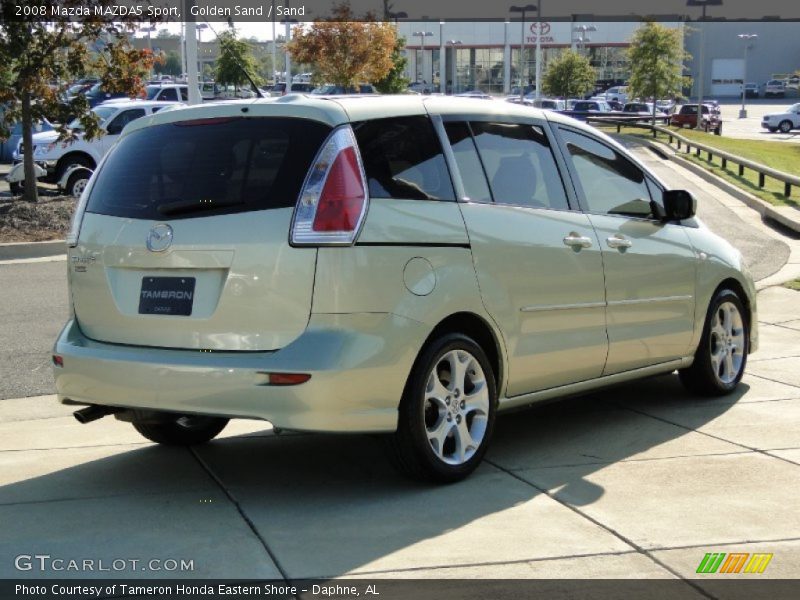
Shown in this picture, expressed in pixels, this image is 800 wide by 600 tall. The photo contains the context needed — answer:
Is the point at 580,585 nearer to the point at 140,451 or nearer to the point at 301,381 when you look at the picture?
the point at 301,381

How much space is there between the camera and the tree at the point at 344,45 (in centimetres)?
5125

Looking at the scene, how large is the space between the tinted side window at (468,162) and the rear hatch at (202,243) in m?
0.88

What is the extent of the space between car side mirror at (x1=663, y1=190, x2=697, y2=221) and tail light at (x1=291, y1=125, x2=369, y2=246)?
2.70 metres

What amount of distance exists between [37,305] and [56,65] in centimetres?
826

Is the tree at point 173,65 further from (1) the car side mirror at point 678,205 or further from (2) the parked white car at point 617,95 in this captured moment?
(1) the car side mirror at point 678,205

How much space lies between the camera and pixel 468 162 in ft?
20.4

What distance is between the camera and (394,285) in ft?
18.0

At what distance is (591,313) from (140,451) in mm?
2571

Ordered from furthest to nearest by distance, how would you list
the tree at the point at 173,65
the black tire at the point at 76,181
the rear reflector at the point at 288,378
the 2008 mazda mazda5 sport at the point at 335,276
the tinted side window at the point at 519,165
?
the tree at the point at 173,65, the black tire at the point at 76,181, the tinted side window at the point at 519,165, the 2008 mazda mazda5 sport at the point at 335,276, the rear reflector at the point at 288,378

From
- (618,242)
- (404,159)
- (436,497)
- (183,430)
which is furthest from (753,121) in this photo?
(436,497)

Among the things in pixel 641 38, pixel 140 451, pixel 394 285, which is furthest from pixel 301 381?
pixel 641 38

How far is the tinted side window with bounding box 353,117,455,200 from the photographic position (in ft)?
18.5

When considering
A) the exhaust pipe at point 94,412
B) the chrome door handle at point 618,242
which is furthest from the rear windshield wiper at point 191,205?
the chrome door handle at point 618,242

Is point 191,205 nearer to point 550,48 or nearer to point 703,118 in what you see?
point 703,118
